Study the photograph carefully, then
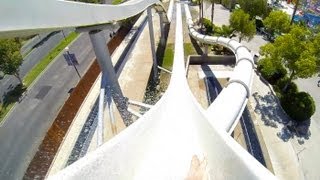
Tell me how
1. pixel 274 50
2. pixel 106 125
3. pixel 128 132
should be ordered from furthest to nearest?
pixel 274 50
pixel 106 125
pixel 128 132

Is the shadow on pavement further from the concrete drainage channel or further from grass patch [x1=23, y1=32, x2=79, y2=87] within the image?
grass patch [x1=23, y1=32, x2=79, y2=87]

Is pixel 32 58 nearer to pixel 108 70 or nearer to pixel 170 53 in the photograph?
pixel 170 53

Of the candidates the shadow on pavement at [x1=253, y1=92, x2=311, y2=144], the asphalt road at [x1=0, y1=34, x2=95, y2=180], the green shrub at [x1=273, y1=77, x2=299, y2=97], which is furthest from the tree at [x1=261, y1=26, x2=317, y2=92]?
the asphalt road at [x1=0, y1=34, x2=95, y2=180]

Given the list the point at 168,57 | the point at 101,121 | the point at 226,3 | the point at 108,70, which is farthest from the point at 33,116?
the point at 226,3

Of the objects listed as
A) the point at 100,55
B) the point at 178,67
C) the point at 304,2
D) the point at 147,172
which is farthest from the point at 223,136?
the point at 304,2

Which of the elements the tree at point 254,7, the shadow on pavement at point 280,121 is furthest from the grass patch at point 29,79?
the tree at point 254,7

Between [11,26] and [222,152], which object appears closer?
[11,26]

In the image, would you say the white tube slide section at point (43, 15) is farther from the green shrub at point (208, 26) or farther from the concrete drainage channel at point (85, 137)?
the green shrub at point (208, 26)

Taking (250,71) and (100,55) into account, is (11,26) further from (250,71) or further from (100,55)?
(250,71)
